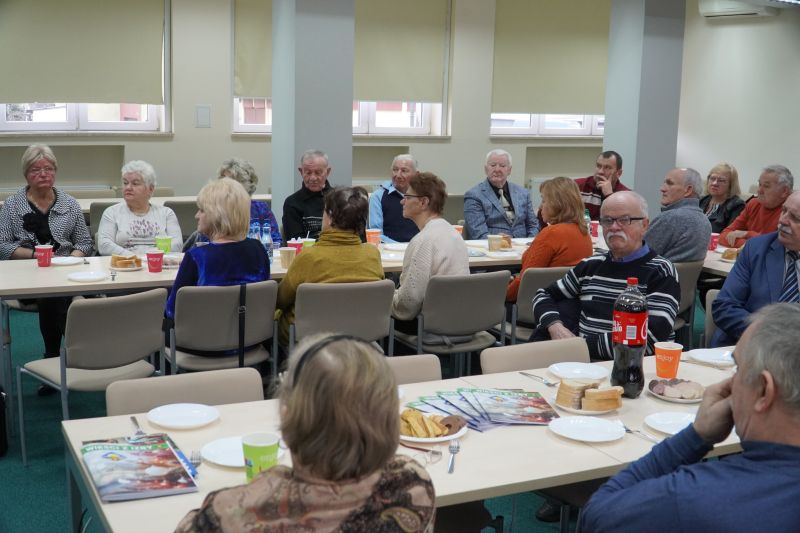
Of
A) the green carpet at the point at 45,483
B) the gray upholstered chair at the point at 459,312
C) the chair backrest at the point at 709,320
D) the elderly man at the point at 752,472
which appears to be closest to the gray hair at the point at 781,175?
the chair backrest at the point at 709,320

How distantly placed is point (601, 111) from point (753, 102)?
172cm

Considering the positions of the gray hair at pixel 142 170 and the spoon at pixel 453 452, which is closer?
the spoon at pixel 453 452

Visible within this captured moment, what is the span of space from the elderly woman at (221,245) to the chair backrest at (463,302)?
94 cm

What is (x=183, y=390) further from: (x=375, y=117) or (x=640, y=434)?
(x=375, y=117)

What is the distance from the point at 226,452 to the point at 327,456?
2.84 feet

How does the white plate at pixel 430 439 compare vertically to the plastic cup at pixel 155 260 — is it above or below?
below

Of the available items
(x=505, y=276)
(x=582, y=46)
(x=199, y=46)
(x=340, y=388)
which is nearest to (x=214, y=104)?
(x=199, y=46)

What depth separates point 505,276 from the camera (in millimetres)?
4676

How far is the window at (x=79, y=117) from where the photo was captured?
8469 mm

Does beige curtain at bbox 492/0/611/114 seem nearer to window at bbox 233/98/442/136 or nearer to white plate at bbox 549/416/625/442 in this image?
window at bbox 233/98/442/136

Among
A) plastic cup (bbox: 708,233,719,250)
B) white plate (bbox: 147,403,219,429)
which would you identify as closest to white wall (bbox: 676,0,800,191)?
plastic cup (bbox: 708,233,719,250)

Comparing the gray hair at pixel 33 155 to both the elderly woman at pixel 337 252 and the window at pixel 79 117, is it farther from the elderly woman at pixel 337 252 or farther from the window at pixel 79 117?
the window at pixel 79 117

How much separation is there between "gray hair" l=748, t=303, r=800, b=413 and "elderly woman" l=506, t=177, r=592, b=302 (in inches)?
119

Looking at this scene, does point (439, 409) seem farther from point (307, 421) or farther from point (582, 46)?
point (582, 46)
